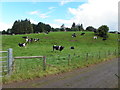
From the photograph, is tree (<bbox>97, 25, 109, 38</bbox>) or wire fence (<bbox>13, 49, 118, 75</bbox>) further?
tree (<bbox>97, 25, 109, 38</bbox>)

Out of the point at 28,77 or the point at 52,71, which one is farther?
the point at 52,71

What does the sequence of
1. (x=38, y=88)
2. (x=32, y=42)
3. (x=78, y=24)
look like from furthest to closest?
1. (x=78, y=24)
2. (x=32, y=42)
3. (x=38, y=88)

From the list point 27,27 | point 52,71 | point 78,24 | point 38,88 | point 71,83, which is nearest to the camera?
point 38,88

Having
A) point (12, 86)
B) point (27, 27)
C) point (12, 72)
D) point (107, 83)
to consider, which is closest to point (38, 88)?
point (12, 86)

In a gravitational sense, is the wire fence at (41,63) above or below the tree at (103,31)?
below

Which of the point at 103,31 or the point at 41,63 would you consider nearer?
the point at 41,63

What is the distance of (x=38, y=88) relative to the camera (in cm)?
802

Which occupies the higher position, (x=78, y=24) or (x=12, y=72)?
(x=78, y=24)

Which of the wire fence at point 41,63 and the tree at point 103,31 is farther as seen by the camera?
the tree at point 103,31

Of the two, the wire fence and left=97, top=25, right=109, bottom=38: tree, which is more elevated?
left=97, top=25, right=109, bottom=38: tree

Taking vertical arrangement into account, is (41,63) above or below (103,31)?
below

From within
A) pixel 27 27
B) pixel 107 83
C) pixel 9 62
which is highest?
pixel 27 27

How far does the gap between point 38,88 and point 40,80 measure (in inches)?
59.5

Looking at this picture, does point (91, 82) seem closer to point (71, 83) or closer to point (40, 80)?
point (71, 83)
